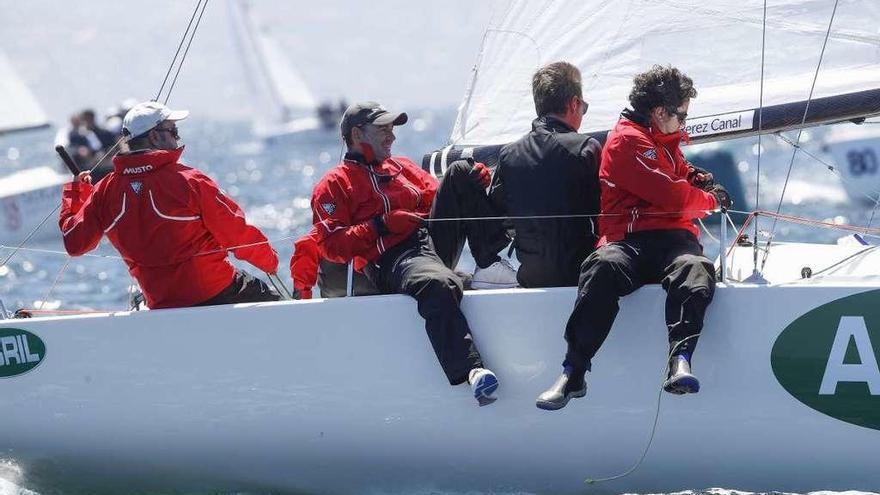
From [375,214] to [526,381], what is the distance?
2.41 feet

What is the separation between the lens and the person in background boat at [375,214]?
12.7ft

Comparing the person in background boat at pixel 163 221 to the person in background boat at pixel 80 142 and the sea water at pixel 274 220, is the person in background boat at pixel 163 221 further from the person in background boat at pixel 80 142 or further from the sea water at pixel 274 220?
the person in background boat at pixel 80 142

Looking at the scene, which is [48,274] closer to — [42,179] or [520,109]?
[42,179]

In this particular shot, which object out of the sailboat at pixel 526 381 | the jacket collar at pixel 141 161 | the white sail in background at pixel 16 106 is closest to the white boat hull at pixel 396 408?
the sailboat at pixel 526 381

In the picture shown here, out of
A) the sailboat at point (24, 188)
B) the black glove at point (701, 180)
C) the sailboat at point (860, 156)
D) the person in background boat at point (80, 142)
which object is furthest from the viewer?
the sailboat at point (860, 156)

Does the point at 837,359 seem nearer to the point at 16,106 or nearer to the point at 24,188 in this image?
the point at 24,188

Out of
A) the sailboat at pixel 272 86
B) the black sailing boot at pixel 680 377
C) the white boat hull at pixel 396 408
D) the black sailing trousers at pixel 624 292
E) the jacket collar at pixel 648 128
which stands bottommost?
the sailboat at pixel 272 86

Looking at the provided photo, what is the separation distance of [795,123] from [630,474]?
4.06 feet

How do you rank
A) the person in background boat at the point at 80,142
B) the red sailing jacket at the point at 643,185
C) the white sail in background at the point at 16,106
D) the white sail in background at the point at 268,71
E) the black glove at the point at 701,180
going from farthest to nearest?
the white sail in background at the point at 268,71
the white sail in background at the point at 16,106
the person in background boat at the point at 80,142
the black glove at the point at 701,180
the red sailing jacket at the point at 643,185

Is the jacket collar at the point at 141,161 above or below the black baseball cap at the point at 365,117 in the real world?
below

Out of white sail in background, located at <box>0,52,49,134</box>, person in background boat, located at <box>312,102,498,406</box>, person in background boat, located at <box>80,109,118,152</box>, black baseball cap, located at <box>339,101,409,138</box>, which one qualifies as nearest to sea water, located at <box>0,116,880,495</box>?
person in background boat, located at <box>312,102,498,406</box>

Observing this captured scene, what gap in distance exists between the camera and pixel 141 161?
3.92m

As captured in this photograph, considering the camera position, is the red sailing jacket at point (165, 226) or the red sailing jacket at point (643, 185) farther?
the red sailing jacket at point (165, 226)

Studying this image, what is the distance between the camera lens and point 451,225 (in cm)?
401
